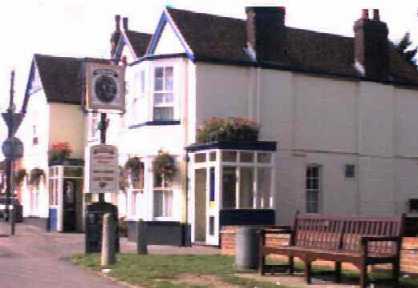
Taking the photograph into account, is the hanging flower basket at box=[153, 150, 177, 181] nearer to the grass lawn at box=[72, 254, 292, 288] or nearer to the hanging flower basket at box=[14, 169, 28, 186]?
the grass lawn at box=[72, 254, 292, 288]

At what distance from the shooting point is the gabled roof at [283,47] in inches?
1041

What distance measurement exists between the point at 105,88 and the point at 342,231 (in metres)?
8.90

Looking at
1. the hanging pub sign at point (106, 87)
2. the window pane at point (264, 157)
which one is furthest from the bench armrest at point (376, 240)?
the window pane at point (264, 157)

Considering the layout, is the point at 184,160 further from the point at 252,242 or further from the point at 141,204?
the point at 252,242

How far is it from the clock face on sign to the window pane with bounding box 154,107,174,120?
5.47m

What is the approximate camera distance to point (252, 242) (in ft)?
53.7

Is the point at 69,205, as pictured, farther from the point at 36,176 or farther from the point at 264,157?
the point at 264,157

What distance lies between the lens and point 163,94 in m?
26.7

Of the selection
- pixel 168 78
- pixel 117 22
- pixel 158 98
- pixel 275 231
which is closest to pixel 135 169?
pixel 158 98

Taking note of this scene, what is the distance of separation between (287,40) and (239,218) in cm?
782

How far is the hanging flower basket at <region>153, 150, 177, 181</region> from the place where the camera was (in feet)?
85.0

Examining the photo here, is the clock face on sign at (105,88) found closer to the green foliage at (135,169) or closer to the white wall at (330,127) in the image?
the white wall at (330,127)

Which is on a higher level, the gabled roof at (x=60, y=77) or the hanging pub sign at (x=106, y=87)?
the gabled roof at (x=60, y=77)

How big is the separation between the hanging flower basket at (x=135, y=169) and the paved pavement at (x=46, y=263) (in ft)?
6.65
